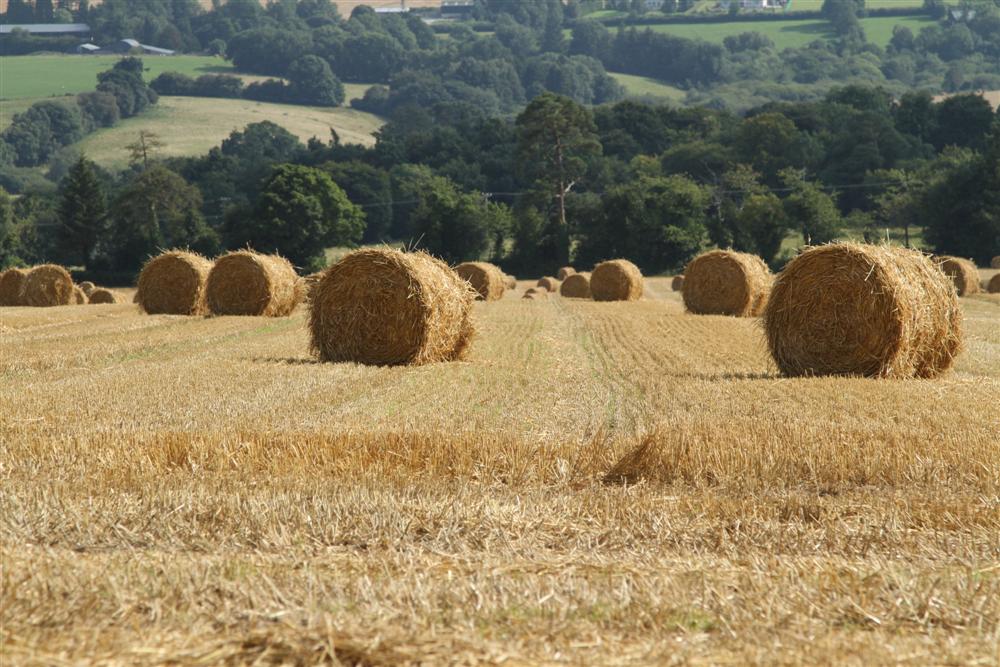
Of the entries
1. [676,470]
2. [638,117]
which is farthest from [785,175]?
[676,470]

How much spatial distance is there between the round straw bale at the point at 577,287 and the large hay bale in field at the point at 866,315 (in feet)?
113

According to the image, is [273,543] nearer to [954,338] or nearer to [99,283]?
[954,338]

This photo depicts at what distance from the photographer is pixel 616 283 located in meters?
45.2

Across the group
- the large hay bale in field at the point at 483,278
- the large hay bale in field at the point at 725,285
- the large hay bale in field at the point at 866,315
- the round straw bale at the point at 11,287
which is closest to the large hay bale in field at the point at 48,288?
the round straw bale at the point at 11,287

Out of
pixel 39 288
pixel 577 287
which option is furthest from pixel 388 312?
pixel 577 287

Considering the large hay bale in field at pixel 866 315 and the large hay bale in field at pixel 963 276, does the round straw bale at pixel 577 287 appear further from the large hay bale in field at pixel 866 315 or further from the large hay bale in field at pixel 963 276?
the large hay bale in field at pixel 866 315

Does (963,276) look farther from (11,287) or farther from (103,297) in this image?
(11,287)

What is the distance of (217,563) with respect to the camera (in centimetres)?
681

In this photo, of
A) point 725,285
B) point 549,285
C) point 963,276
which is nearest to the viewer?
point 725,285

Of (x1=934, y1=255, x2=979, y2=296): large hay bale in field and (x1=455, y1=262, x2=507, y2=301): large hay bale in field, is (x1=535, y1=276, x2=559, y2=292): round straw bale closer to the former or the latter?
(x1=455, y1=262, x2=507, y2=301): large hay bale in field

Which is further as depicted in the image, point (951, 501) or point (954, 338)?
point (954, 338)

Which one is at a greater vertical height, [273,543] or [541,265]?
[273,543]

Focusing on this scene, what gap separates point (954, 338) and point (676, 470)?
360 inches

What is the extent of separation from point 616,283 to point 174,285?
1809cm
